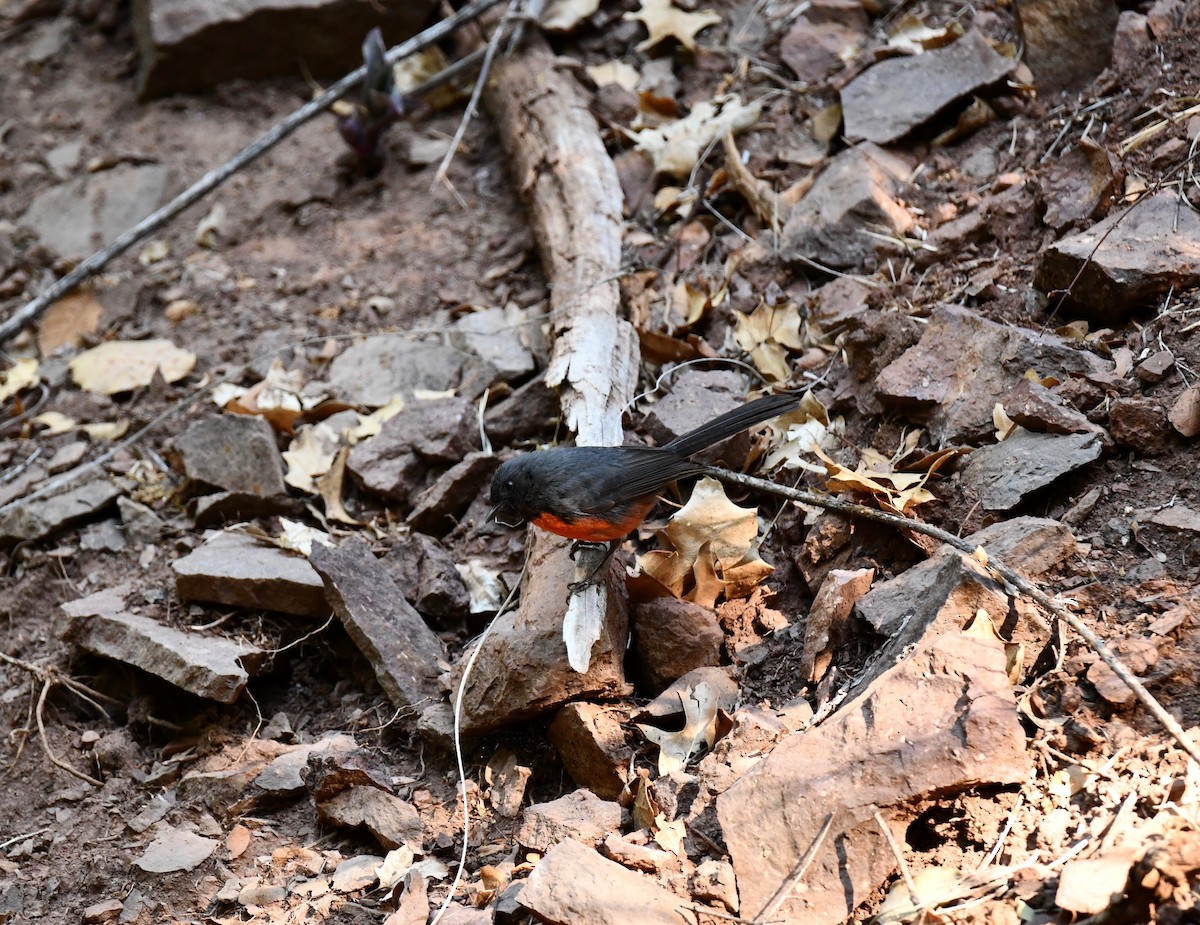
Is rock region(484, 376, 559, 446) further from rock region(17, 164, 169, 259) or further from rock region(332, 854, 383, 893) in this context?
rock region(17, 164, 169, 259)

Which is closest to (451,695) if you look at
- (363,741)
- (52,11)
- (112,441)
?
(363,741)

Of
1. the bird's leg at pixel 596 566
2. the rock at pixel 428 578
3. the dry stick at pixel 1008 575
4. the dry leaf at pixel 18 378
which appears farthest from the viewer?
the dry leaf at pixel 18 378

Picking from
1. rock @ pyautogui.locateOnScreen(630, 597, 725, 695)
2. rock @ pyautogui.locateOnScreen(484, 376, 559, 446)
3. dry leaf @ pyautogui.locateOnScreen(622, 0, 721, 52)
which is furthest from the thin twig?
dry leaf @ pyautogui.locateOnScreen(622, 0, 721, 52)

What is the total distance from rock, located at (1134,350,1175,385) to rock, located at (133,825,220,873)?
369cm

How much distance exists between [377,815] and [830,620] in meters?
1.66

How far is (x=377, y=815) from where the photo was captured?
3.47 metres

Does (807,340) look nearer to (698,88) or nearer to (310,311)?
(698,88)

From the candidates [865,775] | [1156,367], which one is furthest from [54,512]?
[1156,367]

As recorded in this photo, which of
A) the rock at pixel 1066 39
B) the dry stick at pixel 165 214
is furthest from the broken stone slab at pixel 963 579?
the dry stick at pixel 165 214

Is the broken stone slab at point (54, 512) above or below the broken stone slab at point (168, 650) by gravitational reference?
above

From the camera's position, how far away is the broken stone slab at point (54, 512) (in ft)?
16.2

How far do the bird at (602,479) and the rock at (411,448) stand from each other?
793 mm

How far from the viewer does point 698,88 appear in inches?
254

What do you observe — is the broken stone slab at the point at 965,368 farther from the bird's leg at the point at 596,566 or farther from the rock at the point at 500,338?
the rock at the point at 500,338
